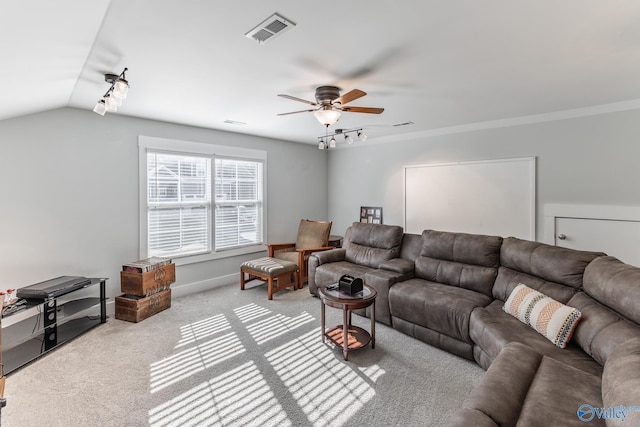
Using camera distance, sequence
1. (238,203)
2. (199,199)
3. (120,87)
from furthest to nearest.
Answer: (238,203) → (199,199) → (120,87)

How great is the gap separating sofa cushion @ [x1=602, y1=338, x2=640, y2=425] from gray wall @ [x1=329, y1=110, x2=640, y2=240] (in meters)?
2.84

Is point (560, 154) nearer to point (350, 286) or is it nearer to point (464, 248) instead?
point (464, 248)

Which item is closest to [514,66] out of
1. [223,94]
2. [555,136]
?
[555,136]

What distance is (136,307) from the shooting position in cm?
336

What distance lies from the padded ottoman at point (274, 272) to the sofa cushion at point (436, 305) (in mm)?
1724

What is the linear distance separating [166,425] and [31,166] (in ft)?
10.1

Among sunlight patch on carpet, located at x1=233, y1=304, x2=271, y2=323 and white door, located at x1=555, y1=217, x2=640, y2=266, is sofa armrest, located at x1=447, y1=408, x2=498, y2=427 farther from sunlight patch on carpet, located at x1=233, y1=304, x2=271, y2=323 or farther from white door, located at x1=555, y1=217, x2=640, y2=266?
white door, located at x1=555, y1=217, x2=640, y2=266

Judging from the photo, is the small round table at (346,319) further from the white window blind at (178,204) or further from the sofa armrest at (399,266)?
the white window blind at (178,204)

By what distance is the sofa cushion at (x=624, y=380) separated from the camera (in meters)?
1.12

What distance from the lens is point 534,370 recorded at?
66.6 inches

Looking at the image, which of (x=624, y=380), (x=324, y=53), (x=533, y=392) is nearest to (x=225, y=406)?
(x=533, y=392)

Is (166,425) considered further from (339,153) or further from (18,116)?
(339,153)

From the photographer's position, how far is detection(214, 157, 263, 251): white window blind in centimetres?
476

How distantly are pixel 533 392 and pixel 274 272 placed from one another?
3181 mm
